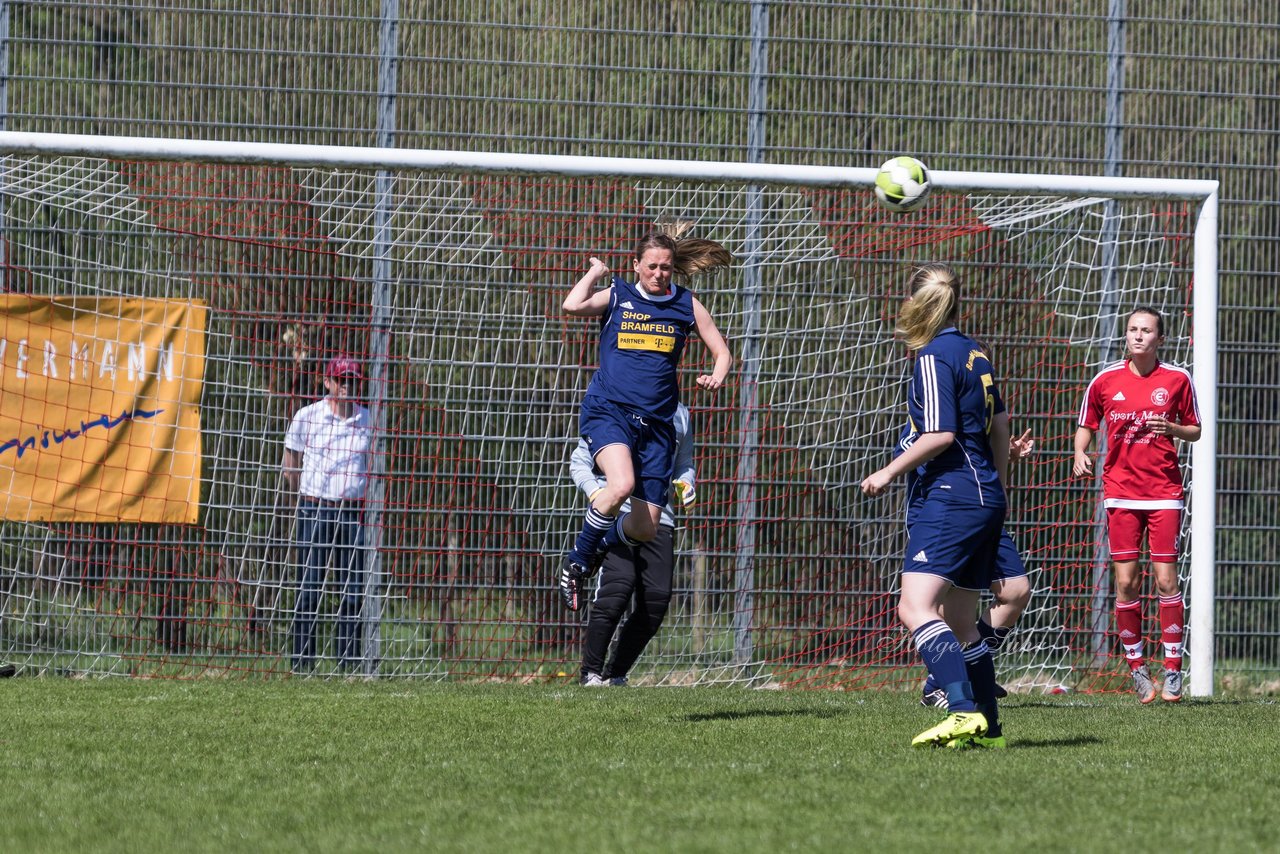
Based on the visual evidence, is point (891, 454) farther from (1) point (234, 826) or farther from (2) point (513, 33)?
(1) point (234, 826)

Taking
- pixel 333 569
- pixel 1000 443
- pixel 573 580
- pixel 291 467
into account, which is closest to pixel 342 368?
pixel 291 467

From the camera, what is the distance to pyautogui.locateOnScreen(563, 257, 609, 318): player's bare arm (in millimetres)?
6789

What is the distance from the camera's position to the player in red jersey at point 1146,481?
25.5ft

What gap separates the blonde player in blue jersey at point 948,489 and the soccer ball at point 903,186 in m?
2.14

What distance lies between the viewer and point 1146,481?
7.79 m

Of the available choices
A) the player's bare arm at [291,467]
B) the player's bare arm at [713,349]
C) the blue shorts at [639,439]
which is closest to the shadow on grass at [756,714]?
the blue shorts at [639,439]

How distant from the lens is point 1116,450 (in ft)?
25.9

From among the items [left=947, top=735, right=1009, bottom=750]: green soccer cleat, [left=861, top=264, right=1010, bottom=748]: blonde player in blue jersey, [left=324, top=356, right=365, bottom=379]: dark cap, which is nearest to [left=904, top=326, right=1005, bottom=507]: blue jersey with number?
[left=861, top=264, right=1010, bottom=748]: blonde player in blue jersey

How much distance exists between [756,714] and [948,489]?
201cm

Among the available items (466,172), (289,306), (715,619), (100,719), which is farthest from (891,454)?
(100,719)

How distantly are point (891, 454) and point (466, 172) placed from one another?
348cm

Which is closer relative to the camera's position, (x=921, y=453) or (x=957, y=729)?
(x=921, y=453)

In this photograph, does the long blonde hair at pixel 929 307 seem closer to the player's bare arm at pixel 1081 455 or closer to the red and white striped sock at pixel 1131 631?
the player's bare arm at pixel 1081 455

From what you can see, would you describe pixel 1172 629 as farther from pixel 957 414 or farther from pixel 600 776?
pixel 600 776
